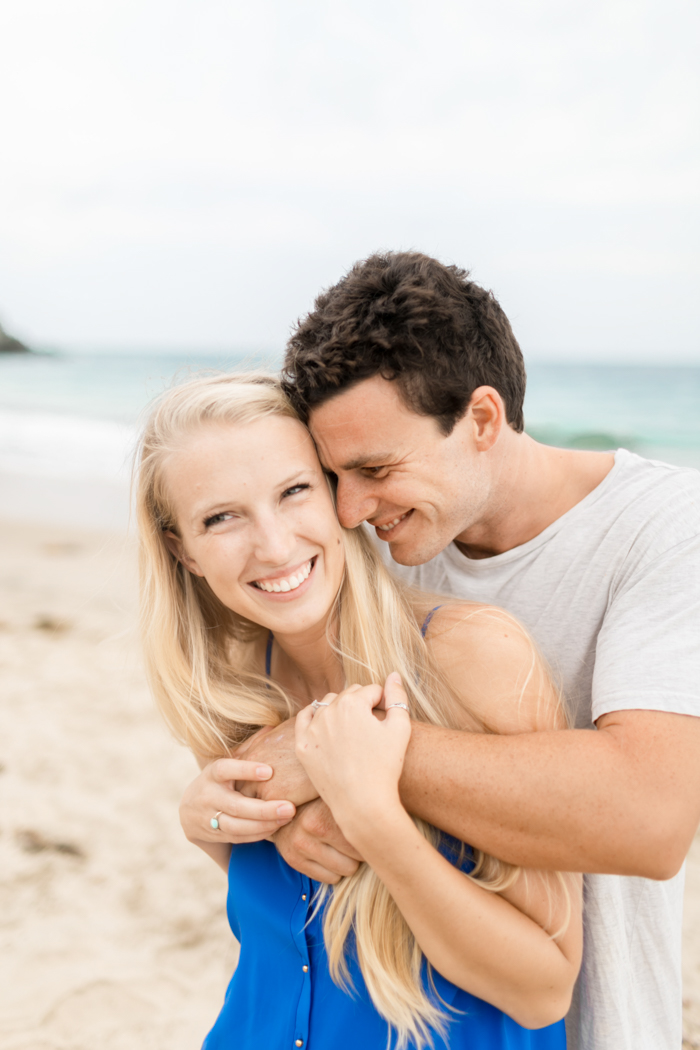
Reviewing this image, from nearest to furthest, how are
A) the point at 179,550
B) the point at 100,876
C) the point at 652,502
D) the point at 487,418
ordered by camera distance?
the point at 652,502, the point at 179,550, the point at 487,418, the point at 100,876

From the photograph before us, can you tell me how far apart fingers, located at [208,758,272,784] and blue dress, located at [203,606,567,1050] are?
0.77 ft

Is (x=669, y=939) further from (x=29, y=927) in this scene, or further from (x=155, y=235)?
(x=155, y=235)

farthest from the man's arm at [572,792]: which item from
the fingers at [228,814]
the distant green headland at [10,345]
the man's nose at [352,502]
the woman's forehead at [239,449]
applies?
the distant green headland at [10,345]

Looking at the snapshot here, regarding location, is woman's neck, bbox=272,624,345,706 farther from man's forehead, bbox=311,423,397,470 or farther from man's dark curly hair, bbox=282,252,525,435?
man's dark curly hair, bbox=282,252,525,435

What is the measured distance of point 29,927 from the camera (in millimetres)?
3607

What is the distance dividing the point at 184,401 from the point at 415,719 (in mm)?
1128

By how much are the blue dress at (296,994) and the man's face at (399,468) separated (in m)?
0.43

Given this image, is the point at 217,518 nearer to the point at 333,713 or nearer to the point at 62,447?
the point at 333,713

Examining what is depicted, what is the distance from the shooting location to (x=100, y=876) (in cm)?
397

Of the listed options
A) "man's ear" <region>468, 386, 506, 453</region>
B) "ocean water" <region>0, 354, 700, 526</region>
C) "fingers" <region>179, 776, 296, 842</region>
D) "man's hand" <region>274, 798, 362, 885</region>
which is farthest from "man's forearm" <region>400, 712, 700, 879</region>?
"ocean water" <region>0, 354, 700, 526</region>

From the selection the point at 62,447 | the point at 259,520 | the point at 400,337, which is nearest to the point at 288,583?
the point at 259,520

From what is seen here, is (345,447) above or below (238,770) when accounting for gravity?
above

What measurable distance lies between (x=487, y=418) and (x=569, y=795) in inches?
50.9

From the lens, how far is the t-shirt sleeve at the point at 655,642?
173 centimetres
